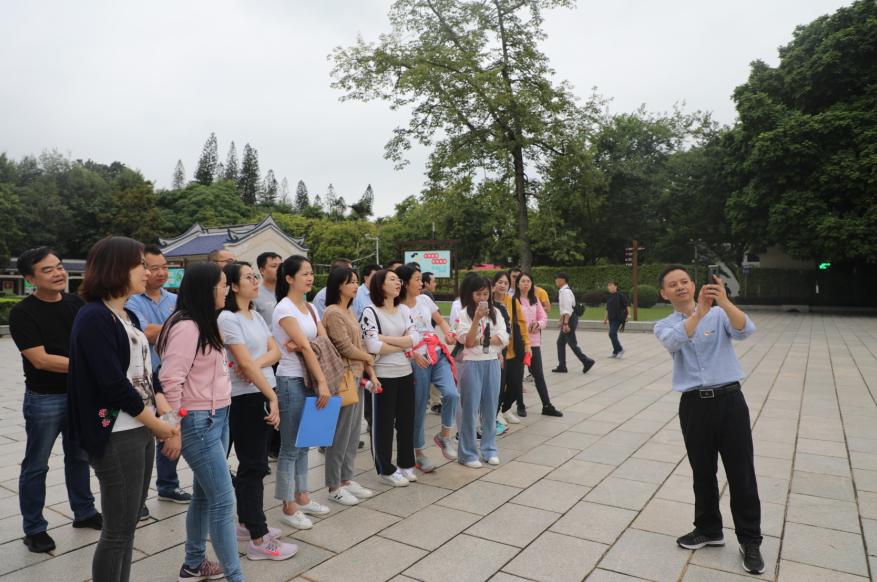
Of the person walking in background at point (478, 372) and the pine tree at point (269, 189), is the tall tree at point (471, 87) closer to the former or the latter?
the person walking in background at point (478, 372)

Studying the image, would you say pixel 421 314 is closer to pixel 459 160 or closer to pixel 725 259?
pixel 459 160

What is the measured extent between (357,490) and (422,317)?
1.46m

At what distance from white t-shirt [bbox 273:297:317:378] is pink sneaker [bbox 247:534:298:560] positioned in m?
0.99

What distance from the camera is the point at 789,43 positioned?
87.9 feet

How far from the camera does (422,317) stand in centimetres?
454

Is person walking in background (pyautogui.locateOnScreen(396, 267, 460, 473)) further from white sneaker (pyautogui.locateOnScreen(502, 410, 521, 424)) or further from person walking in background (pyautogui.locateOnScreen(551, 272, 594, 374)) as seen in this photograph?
person walking in background (pyautogui.locateOnScreen(551, 272, 594, 374))

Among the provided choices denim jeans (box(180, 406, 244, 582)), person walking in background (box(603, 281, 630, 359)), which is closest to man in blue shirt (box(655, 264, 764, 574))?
denim jeans (box(180, 406, 244, 582))

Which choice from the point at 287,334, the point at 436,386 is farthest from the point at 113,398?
the point at 436,386

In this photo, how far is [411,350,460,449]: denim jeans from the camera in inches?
176

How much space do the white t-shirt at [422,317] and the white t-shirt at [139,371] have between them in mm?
2214

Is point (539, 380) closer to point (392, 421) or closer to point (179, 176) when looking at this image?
point (392, 421)

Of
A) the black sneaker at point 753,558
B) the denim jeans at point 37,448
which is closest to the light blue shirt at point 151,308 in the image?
the denim jeans at point 37,448

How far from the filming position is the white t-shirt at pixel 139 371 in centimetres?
230

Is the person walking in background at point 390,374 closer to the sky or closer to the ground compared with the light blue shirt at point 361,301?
closer to the ground
